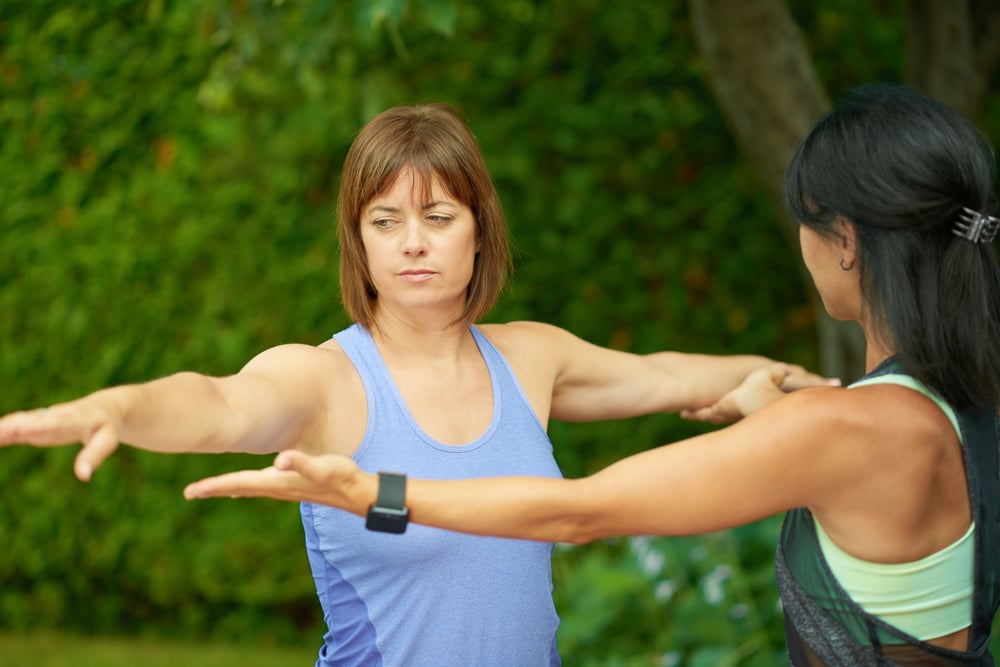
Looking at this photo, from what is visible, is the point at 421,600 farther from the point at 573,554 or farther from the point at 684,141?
the point at 684,141

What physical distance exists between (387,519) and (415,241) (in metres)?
0.66

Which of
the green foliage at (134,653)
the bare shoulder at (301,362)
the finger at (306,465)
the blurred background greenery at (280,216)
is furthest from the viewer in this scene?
the green foliage at (134,653)

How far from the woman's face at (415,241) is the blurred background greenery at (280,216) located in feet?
8.75

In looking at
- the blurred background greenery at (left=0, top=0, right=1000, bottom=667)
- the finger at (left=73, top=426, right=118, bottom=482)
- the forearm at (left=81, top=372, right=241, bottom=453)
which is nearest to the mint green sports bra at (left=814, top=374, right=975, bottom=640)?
the forearm at (left=81, top=372, right=241, bottom=453)

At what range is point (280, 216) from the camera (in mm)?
5070

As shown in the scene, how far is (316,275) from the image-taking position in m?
5.12

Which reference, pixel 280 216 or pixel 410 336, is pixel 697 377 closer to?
pixel 410 336

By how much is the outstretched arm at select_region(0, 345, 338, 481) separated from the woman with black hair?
23cm

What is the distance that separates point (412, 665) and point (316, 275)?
124 inches

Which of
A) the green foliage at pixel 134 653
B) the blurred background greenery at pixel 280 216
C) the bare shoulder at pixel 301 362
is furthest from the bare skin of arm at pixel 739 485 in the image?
the green foliage at pixel 134 653

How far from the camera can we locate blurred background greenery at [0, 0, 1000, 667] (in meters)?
5.02

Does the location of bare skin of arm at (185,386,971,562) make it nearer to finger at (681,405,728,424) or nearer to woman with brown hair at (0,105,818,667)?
woman with brown hair at (0,105,818,667)

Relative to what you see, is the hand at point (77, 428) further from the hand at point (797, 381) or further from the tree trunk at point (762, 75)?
the tree trunk at point (762, 75)

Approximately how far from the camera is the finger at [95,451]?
60.6 inches
